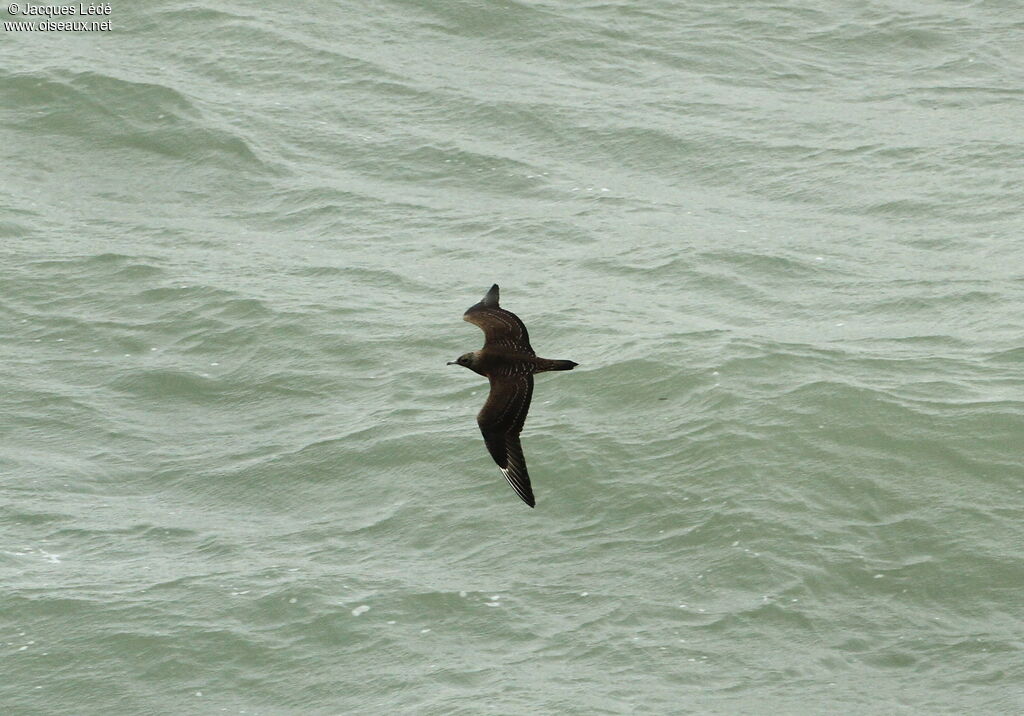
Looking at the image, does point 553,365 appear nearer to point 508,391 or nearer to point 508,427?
point 508,391

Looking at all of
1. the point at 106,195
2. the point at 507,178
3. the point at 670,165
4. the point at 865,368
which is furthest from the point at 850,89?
the point at 106,195

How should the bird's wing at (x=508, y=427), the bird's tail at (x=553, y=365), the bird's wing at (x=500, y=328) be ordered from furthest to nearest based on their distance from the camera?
the bird's wing at (x=500, y=328)
the bird's wing at (x=508, y=427)
the bird's tail at (x=553, y=365)


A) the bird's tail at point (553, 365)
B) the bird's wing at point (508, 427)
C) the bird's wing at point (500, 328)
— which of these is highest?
the bird's tail at point (553, 365)

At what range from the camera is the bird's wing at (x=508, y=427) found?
1408cm

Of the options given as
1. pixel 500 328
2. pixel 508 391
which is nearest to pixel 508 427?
pixel 508 391

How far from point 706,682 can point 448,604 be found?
107 inches

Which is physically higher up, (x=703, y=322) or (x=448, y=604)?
(x=703, y=322)

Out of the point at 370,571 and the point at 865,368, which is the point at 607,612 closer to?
the point at 370,571

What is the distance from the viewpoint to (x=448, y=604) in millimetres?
17172

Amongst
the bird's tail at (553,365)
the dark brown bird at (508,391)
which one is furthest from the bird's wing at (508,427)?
the bird's tail at (553,365)

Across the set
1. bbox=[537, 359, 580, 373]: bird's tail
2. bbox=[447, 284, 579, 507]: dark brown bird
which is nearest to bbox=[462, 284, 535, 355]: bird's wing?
bbox=[447, 284, 579, 507]: dark brown bird

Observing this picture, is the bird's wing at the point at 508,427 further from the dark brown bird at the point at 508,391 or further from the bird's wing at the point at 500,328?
the bird's wing at the point at 500,328

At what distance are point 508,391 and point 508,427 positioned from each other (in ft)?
1.05

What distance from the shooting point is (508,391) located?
14.4 m
